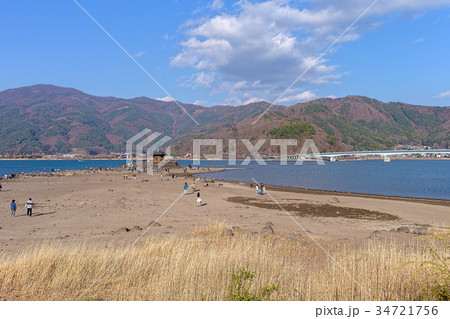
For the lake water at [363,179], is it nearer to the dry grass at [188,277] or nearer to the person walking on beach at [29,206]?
the person walking on beach at [29,206]

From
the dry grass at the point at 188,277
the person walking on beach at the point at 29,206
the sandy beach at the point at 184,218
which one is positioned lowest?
the sandy beach at the point at 184,218

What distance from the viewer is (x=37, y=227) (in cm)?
1820

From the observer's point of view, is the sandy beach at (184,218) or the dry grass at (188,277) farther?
the sandy beach at (184,218)

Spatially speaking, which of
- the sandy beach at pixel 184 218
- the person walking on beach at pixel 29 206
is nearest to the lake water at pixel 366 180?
the sandy beach at pixel 184 218

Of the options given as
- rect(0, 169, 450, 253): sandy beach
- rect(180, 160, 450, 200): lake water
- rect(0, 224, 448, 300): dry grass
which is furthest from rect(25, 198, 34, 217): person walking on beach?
rect(180, 160, 450, 200): lake water

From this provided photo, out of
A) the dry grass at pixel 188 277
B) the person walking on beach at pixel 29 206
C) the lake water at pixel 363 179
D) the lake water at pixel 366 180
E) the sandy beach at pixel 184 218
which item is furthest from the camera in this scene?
the lake water at pixel 363 179

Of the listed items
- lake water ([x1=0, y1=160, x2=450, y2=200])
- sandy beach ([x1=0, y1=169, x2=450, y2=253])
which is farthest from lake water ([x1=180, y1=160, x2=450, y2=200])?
sandy beach ([x1=0, y1=169, x2=450, y2=253])

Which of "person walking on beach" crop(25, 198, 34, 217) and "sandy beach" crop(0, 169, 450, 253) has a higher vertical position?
"person walking on beach" crop(25, 198, 34, 217)

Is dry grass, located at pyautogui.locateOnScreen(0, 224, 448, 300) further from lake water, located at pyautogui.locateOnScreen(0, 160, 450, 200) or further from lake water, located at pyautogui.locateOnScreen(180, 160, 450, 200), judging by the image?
lake water, located at pyautogui.locateOnScreen(0, 160, 450, 200)

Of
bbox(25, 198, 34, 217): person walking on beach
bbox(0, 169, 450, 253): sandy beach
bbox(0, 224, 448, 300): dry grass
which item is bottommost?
bbox(0, 169, 450, 253): sandy beach

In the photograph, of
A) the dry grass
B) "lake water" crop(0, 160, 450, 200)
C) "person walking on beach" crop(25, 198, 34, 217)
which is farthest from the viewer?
"lake water" crop(0, 160, 450, 200)

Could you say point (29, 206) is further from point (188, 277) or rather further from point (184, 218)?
point (188, 277)

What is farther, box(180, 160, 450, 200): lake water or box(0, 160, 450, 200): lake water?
box(0, 160, 450, 200): lake water

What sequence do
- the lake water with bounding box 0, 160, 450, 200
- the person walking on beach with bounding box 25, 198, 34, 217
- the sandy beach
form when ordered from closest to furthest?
1. the sandy beach
2. the person walking on beach with bounding box 25, 198, 34, 217
3. the lake water with bounding box 0, 160, 450, 200
